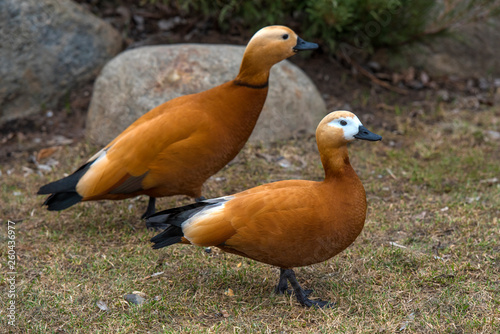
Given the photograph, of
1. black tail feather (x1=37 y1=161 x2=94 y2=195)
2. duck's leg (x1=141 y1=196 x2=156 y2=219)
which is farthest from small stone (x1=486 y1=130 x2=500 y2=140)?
black tail feather (x1=37 y1=161 x2=94 y2=195)

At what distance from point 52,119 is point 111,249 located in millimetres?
2818

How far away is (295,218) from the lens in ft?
10.1

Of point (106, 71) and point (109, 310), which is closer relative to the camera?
point (109, 310)

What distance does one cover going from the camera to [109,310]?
3.29 m

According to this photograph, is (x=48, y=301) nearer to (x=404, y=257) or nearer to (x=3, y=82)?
(x=404, y=257)

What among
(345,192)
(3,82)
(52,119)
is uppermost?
(345,192)

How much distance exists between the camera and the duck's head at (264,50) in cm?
396

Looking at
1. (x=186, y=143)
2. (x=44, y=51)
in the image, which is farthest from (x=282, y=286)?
(x=44, y=51)

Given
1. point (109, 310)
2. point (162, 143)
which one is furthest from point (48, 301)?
point (162, 143)

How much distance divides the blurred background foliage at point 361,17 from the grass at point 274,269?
1770 mm

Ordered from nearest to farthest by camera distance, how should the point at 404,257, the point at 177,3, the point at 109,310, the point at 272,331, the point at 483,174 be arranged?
Answer: the point at 272,331
the point at 109,310
the point at 404,257
the point at 483,174
the point at 177,3

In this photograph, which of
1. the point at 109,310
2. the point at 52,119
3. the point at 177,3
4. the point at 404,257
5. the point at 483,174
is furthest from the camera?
the point at 177,3

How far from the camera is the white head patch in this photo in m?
3.16

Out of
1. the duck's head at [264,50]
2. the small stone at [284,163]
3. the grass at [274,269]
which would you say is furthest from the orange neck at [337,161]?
the small stone at [284,163]
